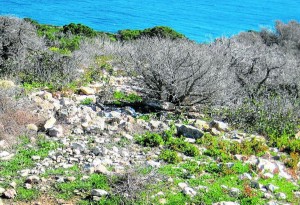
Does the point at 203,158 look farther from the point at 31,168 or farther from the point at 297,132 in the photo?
the point at 297,132

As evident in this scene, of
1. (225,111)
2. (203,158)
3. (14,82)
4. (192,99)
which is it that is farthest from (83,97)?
(203,158)

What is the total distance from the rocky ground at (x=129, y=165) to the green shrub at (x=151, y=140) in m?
0.04

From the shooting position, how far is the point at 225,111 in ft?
35.3

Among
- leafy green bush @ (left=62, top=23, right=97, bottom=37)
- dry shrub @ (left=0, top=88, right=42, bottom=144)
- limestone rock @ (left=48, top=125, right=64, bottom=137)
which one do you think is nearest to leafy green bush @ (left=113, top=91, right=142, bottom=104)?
dry shrub @ (left=0, top=88, right=42, bottom=144)

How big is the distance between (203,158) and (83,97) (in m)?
4.23

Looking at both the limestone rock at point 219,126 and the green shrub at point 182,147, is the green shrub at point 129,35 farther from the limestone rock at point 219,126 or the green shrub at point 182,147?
the green shrub at point 182,147

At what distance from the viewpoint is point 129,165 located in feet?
22.5

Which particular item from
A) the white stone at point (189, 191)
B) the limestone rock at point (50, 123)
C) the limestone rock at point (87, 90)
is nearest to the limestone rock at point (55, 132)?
the limestone rock at point (50, 123)

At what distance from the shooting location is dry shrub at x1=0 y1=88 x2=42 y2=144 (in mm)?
7297

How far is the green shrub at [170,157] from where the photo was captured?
23.7 ft

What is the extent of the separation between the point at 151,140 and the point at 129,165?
114 cm

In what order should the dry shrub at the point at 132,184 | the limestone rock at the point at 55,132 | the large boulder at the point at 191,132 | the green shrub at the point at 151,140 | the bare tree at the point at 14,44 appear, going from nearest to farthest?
the dry shrub at the point at 132,184, the limestone rock at the point at 55,132, the green shrub at the point at 151,140, the large boulder at the point at 191,132, the bare tree at the point at 14,44

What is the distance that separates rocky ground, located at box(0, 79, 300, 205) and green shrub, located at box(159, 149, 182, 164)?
29 mm

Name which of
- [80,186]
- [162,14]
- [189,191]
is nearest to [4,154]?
[80,186]
